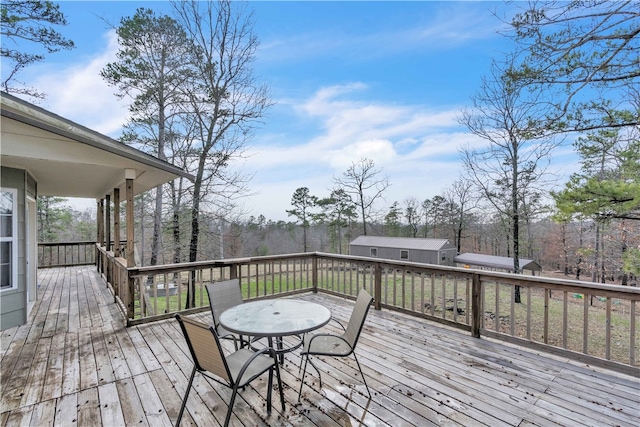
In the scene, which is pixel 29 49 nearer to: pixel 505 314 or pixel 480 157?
pixel 480 157

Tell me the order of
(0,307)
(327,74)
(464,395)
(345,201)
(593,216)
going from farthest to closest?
(345,201)
(327,74)
(593,216)
(0,307)
(464,395)

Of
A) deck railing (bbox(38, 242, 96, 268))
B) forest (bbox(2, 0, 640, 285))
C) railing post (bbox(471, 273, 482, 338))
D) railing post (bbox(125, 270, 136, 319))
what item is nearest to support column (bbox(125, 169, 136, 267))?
railing post (bbox(125, 270, 136, 319))

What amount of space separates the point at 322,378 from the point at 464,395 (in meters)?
1.31

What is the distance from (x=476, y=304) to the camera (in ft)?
13.0

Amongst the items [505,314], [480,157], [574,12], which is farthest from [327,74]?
[505,314]

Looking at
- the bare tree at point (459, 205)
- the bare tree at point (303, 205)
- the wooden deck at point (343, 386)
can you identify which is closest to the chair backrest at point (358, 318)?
the wooden deck at point (343, 386)

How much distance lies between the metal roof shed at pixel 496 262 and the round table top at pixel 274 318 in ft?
54.4

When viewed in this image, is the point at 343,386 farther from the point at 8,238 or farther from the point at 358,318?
the point at 8,238

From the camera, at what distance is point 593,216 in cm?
773

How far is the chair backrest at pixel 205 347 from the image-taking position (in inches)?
77.9

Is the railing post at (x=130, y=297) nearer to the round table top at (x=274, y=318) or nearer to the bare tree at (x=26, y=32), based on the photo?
the round table top at (x=274, y=318)

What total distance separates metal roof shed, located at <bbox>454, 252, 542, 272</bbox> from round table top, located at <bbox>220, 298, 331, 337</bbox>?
16.6 metres

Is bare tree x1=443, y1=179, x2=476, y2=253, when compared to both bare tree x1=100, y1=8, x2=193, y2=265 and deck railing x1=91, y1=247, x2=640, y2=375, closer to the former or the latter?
deck railing x1=91, y1=247, x2=640, y2=375

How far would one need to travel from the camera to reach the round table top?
2.47 meters
